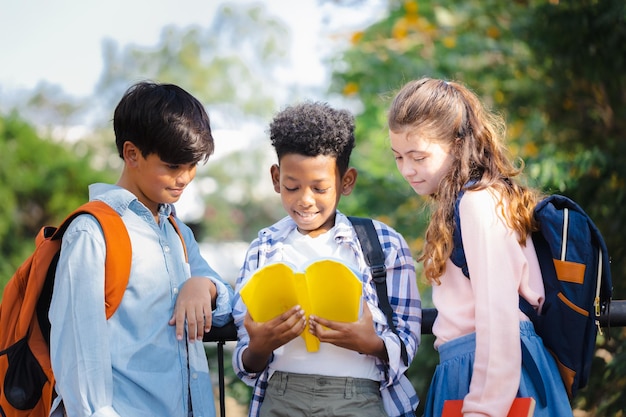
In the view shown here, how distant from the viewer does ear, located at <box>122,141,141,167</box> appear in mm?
2121

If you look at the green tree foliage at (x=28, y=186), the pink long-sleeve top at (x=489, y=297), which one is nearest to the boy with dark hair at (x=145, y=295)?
the pink long-sleeve top at (x=489, y=297)

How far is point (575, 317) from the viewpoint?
6.15 feet

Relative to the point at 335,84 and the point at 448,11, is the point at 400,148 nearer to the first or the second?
the point at 448,11

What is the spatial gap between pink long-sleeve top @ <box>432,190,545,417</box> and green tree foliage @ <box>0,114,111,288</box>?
19.9ft

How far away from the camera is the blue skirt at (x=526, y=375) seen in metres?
1.90

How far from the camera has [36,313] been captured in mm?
1958

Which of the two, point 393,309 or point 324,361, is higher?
point 393,309

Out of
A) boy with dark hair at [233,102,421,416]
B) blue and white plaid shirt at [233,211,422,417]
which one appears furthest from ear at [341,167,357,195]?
blue and white plaid shirt at [233,211,422,417]

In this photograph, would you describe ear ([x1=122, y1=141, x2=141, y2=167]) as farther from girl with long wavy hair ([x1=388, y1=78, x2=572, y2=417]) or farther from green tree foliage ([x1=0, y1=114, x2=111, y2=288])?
green tree foliage ([x1=0, y1=114, x2=111, y2=288])

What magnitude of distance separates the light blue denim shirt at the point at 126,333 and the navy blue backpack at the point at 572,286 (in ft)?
3.04

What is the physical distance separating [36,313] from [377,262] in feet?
3.11

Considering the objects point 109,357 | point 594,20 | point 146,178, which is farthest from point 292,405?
point 594,20

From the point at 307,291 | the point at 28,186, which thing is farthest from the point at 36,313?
the point at 28,186

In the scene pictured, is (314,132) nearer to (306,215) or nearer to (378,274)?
(306,215)
